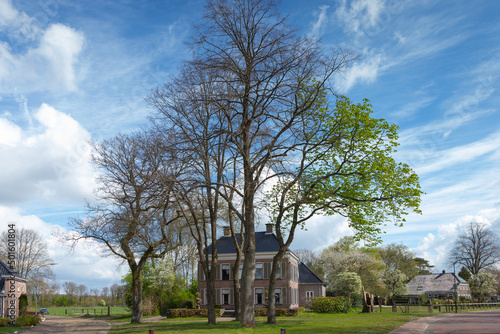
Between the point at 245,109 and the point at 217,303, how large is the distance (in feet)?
103

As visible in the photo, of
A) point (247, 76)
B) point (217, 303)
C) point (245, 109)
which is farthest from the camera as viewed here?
point (217, 303)

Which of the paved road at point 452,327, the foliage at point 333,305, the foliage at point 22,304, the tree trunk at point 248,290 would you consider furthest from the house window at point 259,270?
the tree trunk at point 248,290

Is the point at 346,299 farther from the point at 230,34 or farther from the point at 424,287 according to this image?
the point at 424,287

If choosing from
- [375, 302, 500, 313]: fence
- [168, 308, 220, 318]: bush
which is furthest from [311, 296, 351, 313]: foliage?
[168, 308, 220, 318]: bush

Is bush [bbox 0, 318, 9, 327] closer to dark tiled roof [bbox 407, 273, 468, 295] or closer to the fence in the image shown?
the fence

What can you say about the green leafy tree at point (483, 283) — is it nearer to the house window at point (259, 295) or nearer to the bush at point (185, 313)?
the house window at point (259, 295)

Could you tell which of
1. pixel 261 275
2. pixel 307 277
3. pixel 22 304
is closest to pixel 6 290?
pixel 22 304

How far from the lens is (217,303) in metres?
47.8

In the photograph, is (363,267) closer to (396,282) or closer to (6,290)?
(396,282)

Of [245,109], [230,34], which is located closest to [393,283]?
[245,109]

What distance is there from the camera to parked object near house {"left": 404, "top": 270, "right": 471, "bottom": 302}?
8344 cm

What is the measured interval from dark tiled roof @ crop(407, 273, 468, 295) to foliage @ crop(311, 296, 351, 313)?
51.2 m

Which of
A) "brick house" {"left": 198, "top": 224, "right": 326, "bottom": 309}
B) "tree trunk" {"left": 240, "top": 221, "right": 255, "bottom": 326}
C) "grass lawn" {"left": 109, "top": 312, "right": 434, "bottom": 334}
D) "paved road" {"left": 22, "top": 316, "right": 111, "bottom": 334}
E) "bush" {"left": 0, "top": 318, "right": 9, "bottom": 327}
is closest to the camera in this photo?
"grass lawn" {"left": 109, "top": 312, "right": 434, "bottom": 334}

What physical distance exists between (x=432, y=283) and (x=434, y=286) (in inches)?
50.6
